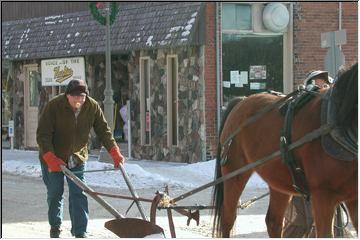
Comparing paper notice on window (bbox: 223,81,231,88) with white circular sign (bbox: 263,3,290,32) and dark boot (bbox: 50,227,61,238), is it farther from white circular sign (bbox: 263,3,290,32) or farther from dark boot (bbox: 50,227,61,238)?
dark boot (bbox: 50,227,61,238)

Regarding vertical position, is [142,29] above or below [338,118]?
above

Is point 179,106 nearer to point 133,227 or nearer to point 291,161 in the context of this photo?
point 133,227

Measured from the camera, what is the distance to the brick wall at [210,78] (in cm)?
1711

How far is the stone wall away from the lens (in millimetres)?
17344

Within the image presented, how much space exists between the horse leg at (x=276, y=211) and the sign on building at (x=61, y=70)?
543 inches

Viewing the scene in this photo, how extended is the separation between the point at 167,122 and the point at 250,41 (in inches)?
106

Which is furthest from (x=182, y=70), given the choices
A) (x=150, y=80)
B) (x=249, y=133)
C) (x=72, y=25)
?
(x=249, y=133)

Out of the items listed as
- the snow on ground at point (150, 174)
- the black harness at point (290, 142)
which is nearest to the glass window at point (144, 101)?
the snow on ground at point (150, 174)

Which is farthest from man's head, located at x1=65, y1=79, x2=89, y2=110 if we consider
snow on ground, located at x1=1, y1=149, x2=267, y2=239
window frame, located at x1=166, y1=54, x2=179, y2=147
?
window frame, located at x1=166, y1=54, x2=179, y2=147

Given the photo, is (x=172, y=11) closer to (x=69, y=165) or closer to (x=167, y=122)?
(x=167, y=122)

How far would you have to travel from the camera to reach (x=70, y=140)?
25.8ft

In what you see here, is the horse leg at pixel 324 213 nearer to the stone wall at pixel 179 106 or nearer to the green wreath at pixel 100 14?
the stone wall at pixel 179 106

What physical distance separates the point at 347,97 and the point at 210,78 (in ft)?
38.8

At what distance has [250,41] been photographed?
1781 cm
